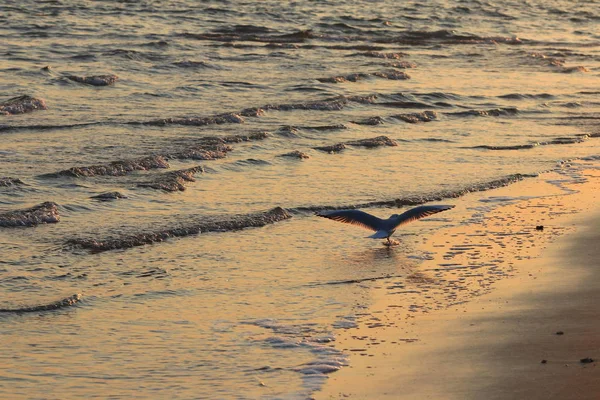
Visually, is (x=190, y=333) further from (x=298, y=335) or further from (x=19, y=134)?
(x=19, y=134)

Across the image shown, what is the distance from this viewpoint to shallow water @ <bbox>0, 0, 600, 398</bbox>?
6.55m

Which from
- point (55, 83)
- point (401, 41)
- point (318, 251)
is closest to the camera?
point (318, 251)

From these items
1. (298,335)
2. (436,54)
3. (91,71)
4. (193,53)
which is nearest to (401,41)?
(436,54)

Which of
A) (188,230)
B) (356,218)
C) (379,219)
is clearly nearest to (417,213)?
(379,219)

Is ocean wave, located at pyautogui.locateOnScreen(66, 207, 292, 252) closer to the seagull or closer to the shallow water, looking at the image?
the shallow water

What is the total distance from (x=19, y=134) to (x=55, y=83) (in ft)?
11.5

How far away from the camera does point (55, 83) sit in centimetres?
1638

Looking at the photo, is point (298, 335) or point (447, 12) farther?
point (447, 12)

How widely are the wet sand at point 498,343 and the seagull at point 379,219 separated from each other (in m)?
0.57

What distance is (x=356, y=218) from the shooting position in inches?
352

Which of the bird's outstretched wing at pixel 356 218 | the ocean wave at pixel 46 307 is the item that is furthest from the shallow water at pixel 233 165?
the bird's outstretched wing at pixel 356 218

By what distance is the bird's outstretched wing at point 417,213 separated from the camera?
889 cm

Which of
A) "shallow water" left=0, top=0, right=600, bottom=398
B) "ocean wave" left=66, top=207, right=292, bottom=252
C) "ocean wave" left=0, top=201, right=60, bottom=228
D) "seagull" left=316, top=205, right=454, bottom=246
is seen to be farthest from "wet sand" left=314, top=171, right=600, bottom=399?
"ocean wave" left=0, top=201, right=60, bottom=228

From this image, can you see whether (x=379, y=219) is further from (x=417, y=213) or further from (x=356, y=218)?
(x=417, y=213)
